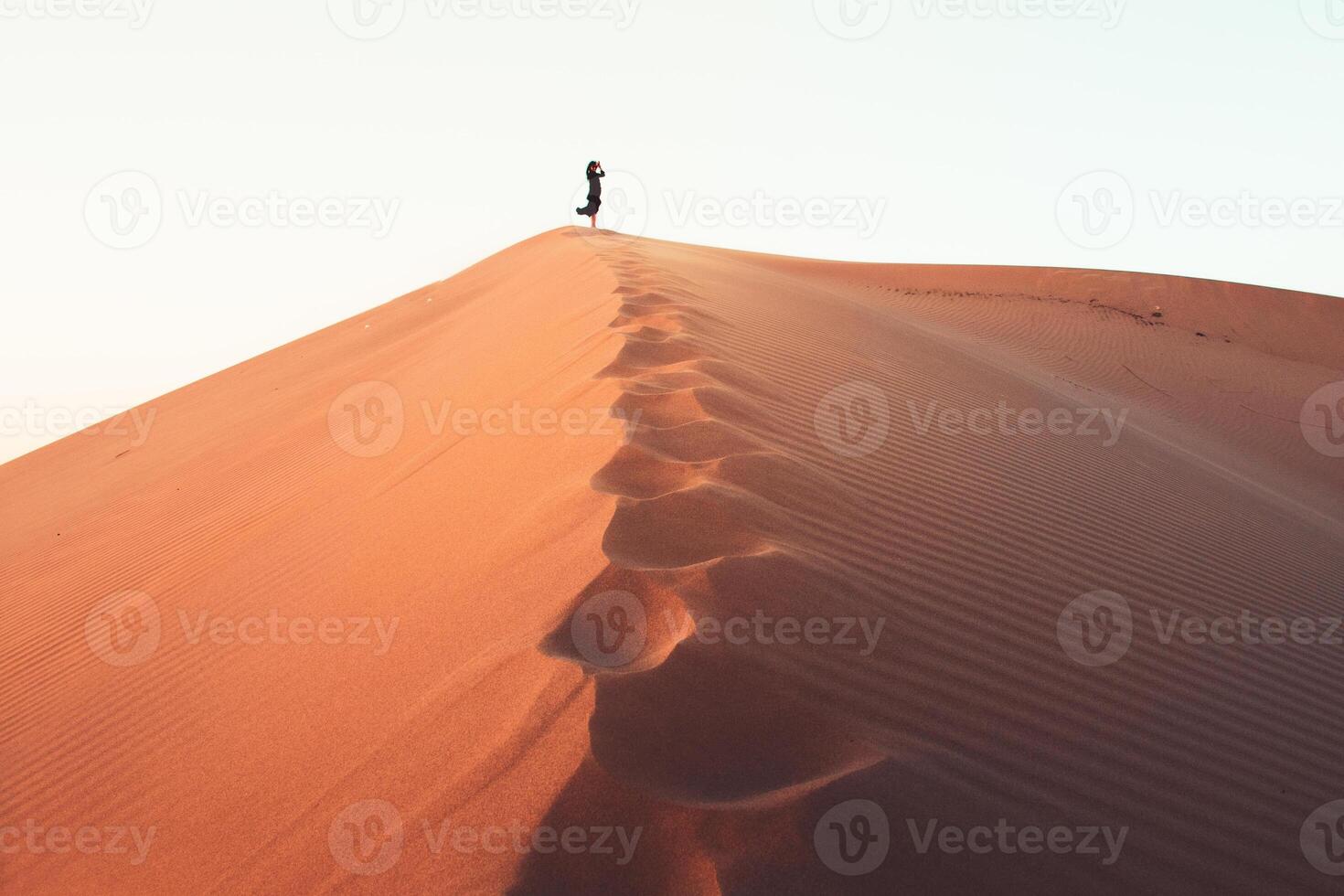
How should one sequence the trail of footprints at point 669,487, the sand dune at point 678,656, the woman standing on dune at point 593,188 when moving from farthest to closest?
the woman standing on dune at point 593,188, the trail of footprints at point 669,487, the sand dune at point 678,656

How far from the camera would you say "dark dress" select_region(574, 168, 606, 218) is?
17375mm

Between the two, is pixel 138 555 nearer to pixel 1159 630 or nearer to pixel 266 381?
pixel 1159 630

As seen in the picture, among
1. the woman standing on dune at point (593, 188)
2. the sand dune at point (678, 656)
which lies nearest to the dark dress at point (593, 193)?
the woman standing on dune at point (593, 188)

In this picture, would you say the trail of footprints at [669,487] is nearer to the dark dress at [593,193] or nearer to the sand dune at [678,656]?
the sand dune at [678,656]

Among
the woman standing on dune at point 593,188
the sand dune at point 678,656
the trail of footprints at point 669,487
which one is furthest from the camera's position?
the woman standing on dune at point 593,188

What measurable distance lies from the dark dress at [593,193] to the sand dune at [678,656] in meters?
9.79

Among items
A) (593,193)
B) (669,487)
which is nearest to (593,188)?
(593,193)

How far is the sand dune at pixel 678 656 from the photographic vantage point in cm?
249

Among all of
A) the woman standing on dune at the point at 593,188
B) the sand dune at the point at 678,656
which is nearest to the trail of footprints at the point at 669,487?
the sand dune at the point at 678,656

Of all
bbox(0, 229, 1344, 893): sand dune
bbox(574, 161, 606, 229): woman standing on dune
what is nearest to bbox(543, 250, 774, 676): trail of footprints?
bbox(0, 229, 1344, 893): sand dune

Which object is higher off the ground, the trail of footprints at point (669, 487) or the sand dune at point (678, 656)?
the trail of footprints at point (669, 487)

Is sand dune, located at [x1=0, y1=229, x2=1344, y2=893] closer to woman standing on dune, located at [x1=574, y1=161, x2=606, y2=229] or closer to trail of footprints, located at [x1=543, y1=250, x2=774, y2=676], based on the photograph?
trail of footprints, located at [x1=543, y1=250, x2=774, y2=676]

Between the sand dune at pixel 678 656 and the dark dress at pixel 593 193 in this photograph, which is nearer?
the sand dune at pixel 678 656

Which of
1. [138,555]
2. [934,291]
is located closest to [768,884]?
[138,555]
